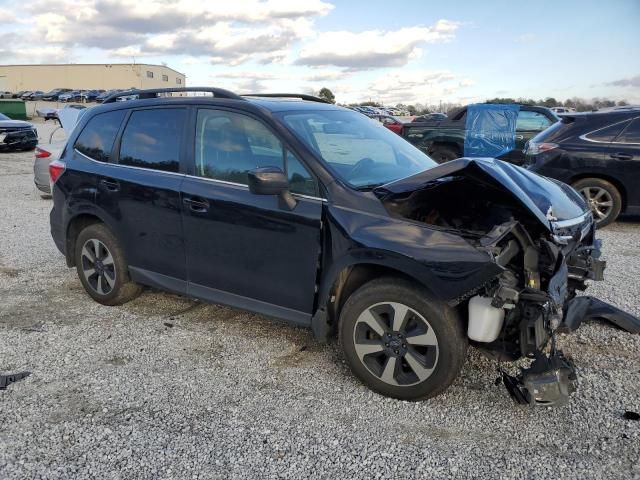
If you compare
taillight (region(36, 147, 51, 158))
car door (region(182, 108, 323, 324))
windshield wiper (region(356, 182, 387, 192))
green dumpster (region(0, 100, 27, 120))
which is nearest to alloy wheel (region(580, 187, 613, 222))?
windshield wiper (region(356, 182, 387, 192))

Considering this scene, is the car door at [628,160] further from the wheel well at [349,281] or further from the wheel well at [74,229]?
the wheel well at [74,229]

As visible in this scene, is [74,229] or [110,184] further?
[74,229]

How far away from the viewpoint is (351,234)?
3.26 meters

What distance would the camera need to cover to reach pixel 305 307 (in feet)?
11.6

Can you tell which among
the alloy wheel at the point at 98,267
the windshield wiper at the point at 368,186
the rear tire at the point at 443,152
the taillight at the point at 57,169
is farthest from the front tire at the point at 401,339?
the rear tire at the point at 443,152

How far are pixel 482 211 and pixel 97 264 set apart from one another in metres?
3.35

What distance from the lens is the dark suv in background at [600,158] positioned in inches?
299

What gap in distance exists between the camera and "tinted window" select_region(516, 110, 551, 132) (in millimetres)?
11422

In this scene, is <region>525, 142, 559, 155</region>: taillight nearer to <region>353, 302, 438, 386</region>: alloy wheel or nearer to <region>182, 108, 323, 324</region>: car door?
<region>182, 108, 323, 324</region>: car door

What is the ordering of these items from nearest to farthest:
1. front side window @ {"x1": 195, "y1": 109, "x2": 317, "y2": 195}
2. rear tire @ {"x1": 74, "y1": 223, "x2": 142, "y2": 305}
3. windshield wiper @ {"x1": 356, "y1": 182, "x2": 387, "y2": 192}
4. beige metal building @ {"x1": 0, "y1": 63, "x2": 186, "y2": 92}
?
1. windshield wiper @ {"x1": 356, "y1": 182, "x2": 387, "y2": 192}
2. front side window @ {"x1": 195, "y1": 109, "x2": 317, "y2": 195}
3. rear tire @ {"x1": 74, "y1": 223, "x2": 142, "y2": 305}
4. beige metal building @ {"x1": 0, "y1": 63, "x2": 186, "y2": 92}

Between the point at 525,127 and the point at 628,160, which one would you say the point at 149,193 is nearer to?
the point at 628,160

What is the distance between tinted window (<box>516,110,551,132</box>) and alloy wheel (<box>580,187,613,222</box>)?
13.2ft

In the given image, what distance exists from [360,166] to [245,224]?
895mm

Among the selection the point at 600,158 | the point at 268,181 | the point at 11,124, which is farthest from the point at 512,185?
the point at 11,124
